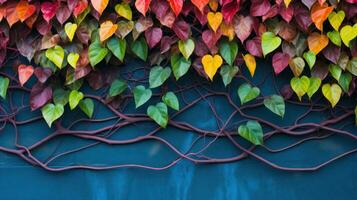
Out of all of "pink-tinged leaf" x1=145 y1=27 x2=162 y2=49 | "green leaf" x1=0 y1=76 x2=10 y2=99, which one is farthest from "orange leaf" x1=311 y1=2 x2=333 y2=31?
"green leaf" x1=0 y1=76 x2=10 y2=99

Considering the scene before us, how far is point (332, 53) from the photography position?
2.08 metres

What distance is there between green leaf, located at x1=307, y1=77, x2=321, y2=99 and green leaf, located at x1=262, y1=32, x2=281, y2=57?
21cm

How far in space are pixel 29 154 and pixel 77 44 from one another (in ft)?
1.58

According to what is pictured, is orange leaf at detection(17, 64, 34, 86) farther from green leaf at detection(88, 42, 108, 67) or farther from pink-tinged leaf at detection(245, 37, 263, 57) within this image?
pink-tinged leaf at detection(245, 37, 263, 57)

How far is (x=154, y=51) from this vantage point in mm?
2146

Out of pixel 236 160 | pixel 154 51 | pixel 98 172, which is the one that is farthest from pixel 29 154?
pixel 236 160

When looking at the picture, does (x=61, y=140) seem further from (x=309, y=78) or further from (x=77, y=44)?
(x=309, y=78)

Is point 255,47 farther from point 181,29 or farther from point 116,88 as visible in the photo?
point 116,88

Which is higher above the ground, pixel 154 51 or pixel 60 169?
pixel 154 51

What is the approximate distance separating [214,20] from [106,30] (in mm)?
407

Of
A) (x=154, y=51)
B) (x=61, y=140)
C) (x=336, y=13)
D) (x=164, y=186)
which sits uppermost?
(x=336, y=13)

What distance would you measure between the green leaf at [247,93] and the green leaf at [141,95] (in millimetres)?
351

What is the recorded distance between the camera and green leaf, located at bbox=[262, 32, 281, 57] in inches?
80.6

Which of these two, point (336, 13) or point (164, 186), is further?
point (164, 186)
